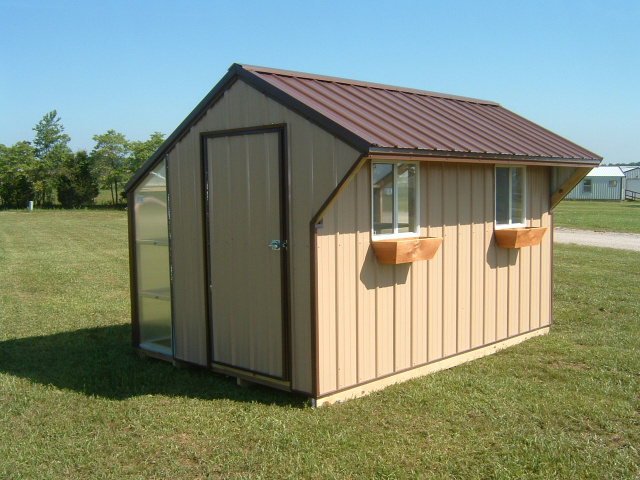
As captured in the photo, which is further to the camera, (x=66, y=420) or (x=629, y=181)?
(x=629, y=181)

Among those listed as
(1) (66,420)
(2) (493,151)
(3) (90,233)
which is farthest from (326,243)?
(3) (90,233)

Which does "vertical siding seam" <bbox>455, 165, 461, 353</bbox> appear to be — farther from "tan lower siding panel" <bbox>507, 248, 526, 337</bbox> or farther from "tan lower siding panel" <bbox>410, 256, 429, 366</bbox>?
"tan lower siding panel" <bbox>507, 248, 526, 337</bbox>

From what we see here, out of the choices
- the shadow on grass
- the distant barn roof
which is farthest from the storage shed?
the distant barn roof

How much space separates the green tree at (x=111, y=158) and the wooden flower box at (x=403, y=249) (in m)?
36.7

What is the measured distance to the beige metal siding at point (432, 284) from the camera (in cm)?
568

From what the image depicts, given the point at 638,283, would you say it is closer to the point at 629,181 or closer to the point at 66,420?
the point at 66,420

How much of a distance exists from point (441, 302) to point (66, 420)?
368 cm

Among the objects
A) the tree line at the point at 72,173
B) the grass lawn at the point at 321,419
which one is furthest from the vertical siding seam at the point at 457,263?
the tree line at the point at 72,173

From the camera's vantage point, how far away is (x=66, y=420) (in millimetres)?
5473

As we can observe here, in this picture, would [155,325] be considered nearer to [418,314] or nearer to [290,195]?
[290,195]

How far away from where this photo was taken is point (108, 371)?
6.96 meters

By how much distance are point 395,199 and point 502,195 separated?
2.05 m

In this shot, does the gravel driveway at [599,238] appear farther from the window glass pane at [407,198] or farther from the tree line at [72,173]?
the tree line at [72,173]

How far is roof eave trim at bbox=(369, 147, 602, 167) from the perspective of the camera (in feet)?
17.2
